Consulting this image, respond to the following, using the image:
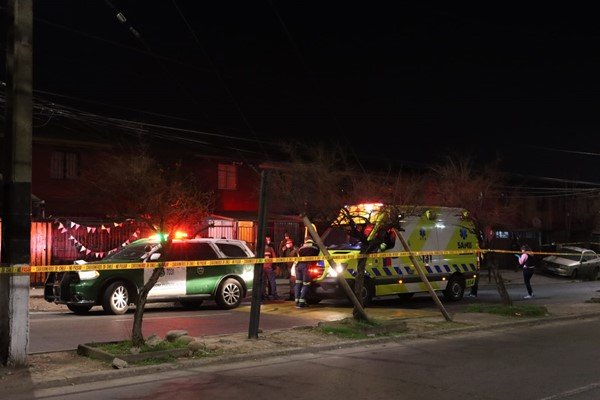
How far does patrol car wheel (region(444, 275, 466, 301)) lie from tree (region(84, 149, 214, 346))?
7.64 meters

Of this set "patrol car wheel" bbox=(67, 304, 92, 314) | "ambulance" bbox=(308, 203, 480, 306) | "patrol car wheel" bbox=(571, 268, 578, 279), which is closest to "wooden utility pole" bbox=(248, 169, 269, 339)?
"ambulance" bbox=(308, 203, 480, 306)

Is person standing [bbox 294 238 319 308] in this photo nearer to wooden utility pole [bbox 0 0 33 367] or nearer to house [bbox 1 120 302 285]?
house [bbox 1 120 302 285]

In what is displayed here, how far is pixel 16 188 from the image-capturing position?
25.3 feet

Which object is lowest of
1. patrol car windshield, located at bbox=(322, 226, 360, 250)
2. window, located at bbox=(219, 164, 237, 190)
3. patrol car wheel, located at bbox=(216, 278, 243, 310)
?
patrol car wheel, located at bbox=(216, 278, 243, 310)

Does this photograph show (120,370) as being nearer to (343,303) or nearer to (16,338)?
(16,338)

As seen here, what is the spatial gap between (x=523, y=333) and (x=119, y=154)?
18.7 meters


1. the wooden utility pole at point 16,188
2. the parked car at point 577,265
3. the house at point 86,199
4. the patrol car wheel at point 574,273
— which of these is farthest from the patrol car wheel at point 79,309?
the patrol car wheel at point 574,273

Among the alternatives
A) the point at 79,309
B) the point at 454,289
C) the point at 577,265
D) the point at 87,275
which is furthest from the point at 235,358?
the point at 577,265

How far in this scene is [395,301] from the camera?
1789cm

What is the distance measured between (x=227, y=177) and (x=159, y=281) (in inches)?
614

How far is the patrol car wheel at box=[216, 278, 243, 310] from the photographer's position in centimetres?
1552

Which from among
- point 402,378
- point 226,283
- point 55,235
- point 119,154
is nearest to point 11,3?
point 402,378

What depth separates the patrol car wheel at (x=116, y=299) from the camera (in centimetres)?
1379

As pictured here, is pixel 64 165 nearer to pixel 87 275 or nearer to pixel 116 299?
pixel 87 275
